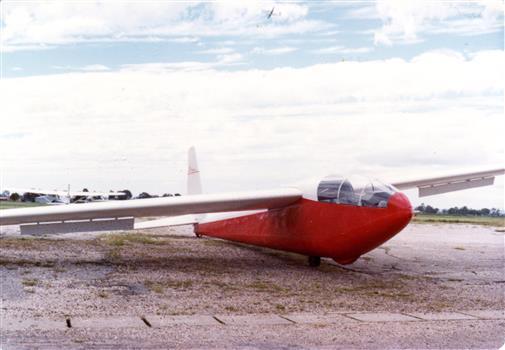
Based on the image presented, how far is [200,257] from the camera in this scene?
701 inches

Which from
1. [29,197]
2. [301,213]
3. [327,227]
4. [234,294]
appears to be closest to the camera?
[234,294]

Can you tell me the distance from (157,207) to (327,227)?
4.04 meters

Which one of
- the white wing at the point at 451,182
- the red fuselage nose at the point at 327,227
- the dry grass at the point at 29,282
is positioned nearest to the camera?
the dry grass at the point at 29,282

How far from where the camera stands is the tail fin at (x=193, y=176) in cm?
2505

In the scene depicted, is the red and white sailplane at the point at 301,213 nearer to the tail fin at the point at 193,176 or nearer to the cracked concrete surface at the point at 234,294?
the cracked concrete surface at the point at 234,294

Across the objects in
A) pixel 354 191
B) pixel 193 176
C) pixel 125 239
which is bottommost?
pixel 125 239

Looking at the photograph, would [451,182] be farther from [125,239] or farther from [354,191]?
[125,239]

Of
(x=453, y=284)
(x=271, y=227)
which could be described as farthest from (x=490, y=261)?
(x=271, y=227)

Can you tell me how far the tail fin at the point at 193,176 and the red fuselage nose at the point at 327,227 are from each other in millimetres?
6211

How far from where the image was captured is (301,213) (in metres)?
16.4

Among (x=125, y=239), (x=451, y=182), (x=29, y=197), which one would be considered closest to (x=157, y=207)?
(x=125, y=239)

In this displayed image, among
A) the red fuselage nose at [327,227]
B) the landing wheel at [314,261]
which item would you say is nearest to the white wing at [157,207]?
the red fuselage nose at [327,227]

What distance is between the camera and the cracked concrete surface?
863 cm

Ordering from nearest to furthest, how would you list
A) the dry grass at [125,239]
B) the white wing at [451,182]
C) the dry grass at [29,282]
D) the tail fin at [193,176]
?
the dry grass at [29,282], the white wing at [451,182], the dry grass at [125,239], the tail fin at [193,176]
